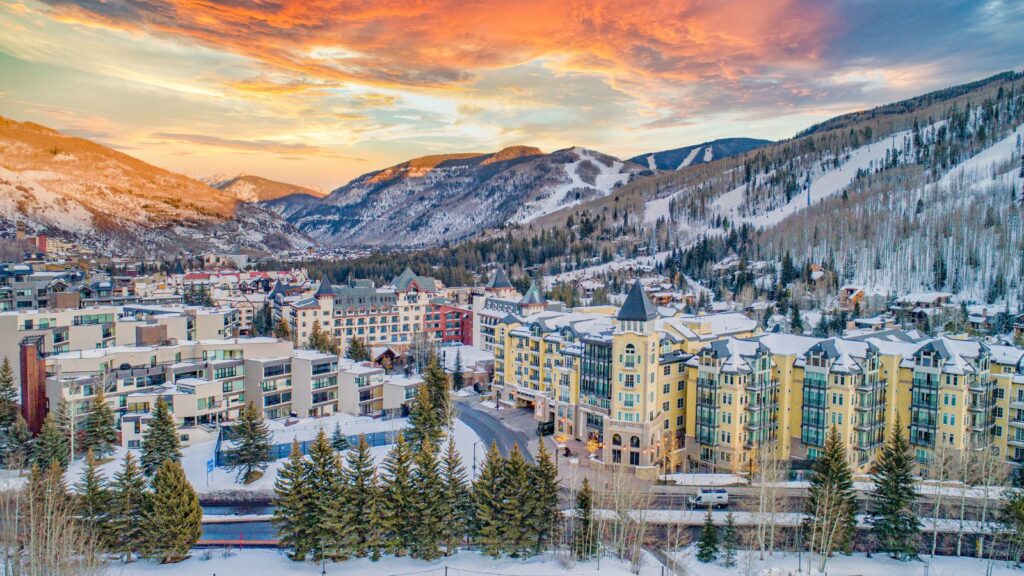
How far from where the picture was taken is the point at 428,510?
32.9m

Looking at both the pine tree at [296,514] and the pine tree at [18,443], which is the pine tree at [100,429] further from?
the pine tree at [296,514]

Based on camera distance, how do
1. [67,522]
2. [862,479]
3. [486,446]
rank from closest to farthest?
[67,522] → [862,479] → [486,446]

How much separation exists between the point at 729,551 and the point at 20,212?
228 metres

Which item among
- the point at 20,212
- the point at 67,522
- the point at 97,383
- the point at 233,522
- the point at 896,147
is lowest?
the point at 233,522

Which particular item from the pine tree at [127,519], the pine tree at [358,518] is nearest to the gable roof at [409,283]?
the pine tree at [358,518]

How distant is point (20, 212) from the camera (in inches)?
7643

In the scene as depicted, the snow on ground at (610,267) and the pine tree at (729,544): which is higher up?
the snow on ground at (610,267)

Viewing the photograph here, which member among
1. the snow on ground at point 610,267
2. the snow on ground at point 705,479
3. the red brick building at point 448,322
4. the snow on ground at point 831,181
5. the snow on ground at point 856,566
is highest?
the snow on ground at point 831,181

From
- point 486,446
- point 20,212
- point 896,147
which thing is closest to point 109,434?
point 486,446

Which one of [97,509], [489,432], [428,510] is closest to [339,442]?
[489,432]

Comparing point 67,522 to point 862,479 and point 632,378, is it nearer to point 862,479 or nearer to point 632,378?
point 632,378

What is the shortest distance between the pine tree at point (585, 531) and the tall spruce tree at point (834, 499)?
11422 mm

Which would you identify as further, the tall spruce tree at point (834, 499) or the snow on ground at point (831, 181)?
the snow on ground at point (831, 181)

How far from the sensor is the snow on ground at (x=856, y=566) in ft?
105
